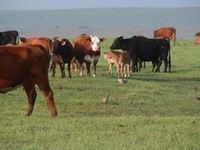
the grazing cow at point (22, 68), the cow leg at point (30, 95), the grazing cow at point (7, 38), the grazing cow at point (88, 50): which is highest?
the grazing cow at point (22, 68)

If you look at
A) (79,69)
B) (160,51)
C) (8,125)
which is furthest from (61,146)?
(160,51)

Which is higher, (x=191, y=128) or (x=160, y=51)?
(x=191, y=128)

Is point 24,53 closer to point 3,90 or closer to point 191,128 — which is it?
point 3,90

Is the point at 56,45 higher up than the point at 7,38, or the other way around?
the point at 56,45

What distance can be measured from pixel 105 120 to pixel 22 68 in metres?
1.90

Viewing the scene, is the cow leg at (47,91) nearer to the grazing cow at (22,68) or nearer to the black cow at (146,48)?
the grazing cow at (22,68)

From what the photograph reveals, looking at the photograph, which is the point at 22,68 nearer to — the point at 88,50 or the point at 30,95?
the point at 30,95

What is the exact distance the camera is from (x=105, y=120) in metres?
10.3

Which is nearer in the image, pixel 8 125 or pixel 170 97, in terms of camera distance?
pixel 8 125

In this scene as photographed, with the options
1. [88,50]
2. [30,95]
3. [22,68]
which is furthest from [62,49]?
[22,68]

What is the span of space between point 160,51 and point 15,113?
54.7 feet

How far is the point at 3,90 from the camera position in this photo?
36.8ft

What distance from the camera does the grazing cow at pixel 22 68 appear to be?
11.1 m

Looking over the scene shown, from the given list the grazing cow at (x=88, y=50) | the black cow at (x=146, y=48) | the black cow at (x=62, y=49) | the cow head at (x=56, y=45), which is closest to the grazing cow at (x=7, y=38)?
the black cow at (x=146, y=48)
